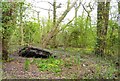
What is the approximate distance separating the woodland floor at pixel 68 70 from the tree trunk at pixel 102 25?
0.72 ft

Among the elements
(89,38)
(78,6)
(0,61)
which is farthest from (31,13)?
(89,38)

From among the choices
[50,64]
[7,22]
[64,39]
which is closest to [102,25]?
[64,39]

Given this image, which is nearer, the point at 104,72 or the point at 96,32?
the point at 104,72

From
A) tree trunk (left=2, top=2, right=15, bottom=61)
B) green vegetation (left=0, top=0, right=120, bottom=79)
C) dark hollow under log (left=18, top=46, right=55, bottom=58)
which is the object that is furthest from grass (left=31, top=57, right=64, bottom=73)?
tree trunk (left=2, top=2, right=15, bottom=61)

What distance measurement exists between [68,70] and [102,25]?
0.94 meters

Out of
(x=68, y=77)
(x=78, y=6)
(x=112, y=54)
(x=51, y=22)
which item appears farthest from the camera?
(x=51, y=22)

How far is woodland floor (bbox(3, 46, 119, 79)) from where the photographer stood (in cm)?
320

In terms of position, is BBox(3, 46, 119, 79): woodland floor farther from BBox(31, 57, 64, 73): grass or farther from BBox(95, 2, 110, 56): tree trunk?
BBox(95, 2, 110, 56): tree trunk

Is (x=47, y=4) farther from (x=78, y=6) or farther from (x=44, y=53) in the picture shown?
(x=44, y=53)

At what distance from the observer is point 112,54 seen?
3.85 m

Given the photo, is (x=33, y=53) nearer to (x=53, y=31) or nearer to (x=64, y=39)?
(x=53, y=31)

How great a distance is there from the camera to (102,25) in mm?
3926

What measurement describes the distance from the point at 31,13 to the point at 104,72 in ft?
3.93

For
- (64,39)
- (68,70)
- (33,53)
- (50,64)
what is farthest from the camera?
(64,39)
